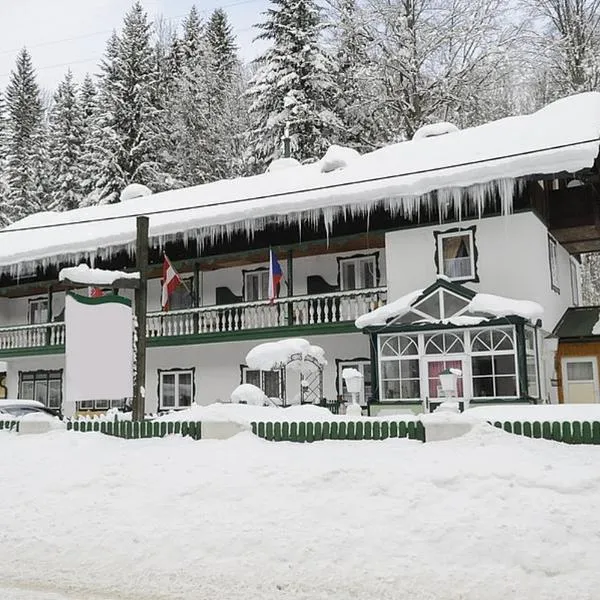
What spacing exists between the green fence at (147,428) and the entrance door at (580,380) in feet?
37.8

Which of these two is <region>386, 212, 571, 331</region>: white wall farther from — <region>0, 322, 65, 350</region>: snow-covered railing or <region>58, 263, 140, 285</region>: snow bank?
<region>0, 322, 65, 350</region>: snow-covered railing

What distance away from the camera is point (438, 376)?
56.6 feet

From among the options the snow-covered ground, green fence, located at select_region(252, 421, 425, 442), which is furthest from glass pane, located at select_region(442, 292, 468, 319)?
the snow-covered ground

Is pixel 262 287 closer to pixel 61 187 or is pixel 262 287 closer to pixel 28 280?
pixel 28 280

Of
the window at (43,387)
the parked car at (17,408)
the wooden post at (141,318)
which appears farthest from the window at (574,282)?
the window at (43,387)

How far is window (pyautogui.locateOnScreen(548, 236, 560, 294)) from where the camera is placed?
63.4 feet

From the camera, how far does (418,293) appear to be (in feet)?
58.3

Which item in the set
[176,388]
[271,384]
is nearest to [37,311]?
[176,388]

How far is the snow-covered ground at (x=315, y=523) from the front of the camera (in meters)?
6.62

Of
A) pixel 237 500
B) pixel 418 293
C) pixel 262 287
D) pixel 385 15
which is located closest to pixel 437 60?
pixel 385 15

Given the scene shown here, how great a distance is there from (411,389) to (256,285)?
25.5 feet

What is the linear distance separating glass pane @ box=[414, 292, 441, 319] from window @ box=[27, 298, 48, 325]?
1633 cm

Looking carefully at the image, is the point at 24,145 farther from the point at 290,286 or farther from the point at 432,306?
the point at 432,306

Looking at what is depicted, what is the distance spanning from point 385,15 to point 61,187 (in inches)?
875
